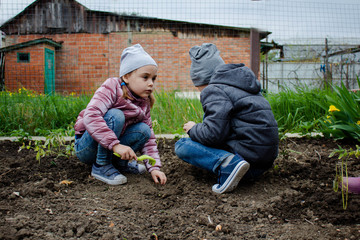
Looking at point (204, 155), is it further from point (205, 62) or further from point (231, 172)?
point (205, 62)

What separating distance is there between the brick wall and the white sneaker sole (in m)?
8.42

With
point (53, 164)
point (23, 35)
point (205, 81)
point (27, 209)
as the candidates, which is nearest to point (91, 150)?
point (53, 164)

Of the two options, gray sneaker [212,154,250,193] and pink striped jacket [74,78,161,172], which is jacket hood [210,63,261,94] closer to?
gray sneaker [212,154,250,193]

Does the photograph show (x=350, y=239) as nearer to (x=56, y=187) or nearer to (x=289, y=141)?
(x=56, y=187)

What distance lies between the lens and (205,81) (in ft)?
6.90

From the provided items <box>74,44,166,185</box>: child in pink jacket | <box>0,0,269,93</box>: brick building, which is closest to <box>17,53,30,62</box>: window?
<box>0,0,269,93</box>: brick building

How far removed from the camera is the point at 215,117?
1.79m

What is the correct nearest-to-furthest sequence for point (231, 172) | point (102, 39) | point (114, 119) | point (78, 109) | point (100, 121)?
point (231, 172)
point (100, 121)
point (114, 119)
point (78, 109)
point (102, 39)

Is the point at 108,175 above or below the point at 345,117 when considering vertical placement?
below

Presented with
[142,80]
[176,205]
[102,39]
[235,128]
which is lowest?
[176,205]

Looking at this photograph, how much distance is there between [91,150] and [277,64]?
12.7 meters

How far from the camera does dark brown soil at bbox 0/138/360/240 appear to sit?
133 centimetres

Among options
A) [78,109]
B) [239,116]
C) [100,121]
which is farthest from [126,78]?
[78,109]

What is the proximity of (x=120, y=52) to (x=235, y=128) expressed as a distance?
9.81 m
